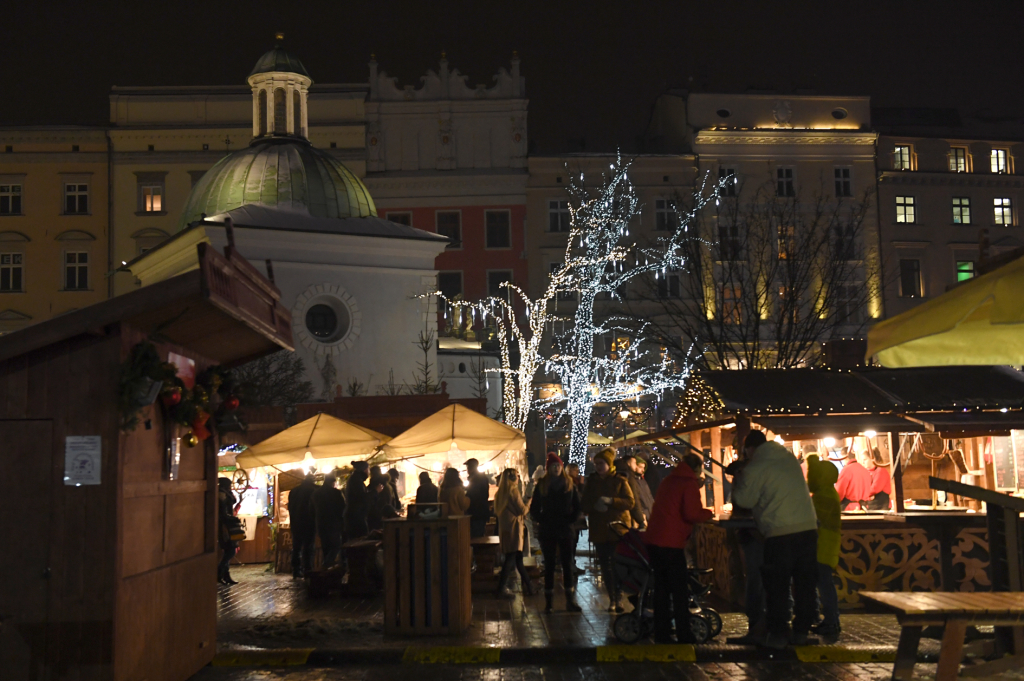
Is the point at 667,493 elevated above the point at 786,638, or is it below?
above

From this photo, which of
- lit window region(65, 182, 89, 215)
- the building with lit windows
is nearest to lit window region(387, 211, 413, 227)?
lit window region(65, 182, 89, 215)

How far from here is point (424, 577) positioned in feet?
38.0

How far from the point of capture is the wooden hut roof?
774 cm

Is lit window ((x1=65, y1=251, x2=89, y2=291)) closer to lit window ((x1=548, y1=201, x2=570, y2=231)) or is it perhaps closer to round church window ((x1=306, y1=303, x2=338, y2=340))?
round church window ((x1=306, y1=303, x2=338, y2=340))

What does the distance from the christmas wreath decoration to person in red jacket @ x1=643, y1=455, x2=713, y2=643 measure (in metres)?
4.00

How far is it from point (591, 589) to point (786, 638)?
566 cm

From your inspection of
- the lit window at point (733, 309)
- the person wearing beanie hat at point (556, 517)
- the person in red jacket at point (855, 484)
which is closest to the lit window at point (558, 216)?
the lit window at point (733, 309)

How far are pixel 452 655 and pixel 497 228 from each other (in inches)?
1612

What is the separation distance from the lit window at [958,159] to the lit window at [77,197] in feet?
130

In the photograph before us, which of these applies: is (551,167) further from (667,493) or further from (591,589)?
(667,493)

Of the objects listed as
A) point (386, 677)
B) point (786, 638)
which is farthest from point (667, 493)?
point (386, 677)

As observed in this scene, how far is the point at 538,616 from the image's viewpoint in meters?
13.0

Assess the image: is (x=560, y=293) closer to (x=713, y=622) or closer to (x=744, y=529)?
(x=744, y=529)

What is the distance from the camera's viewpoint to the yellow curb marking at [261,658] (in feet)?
33.7
